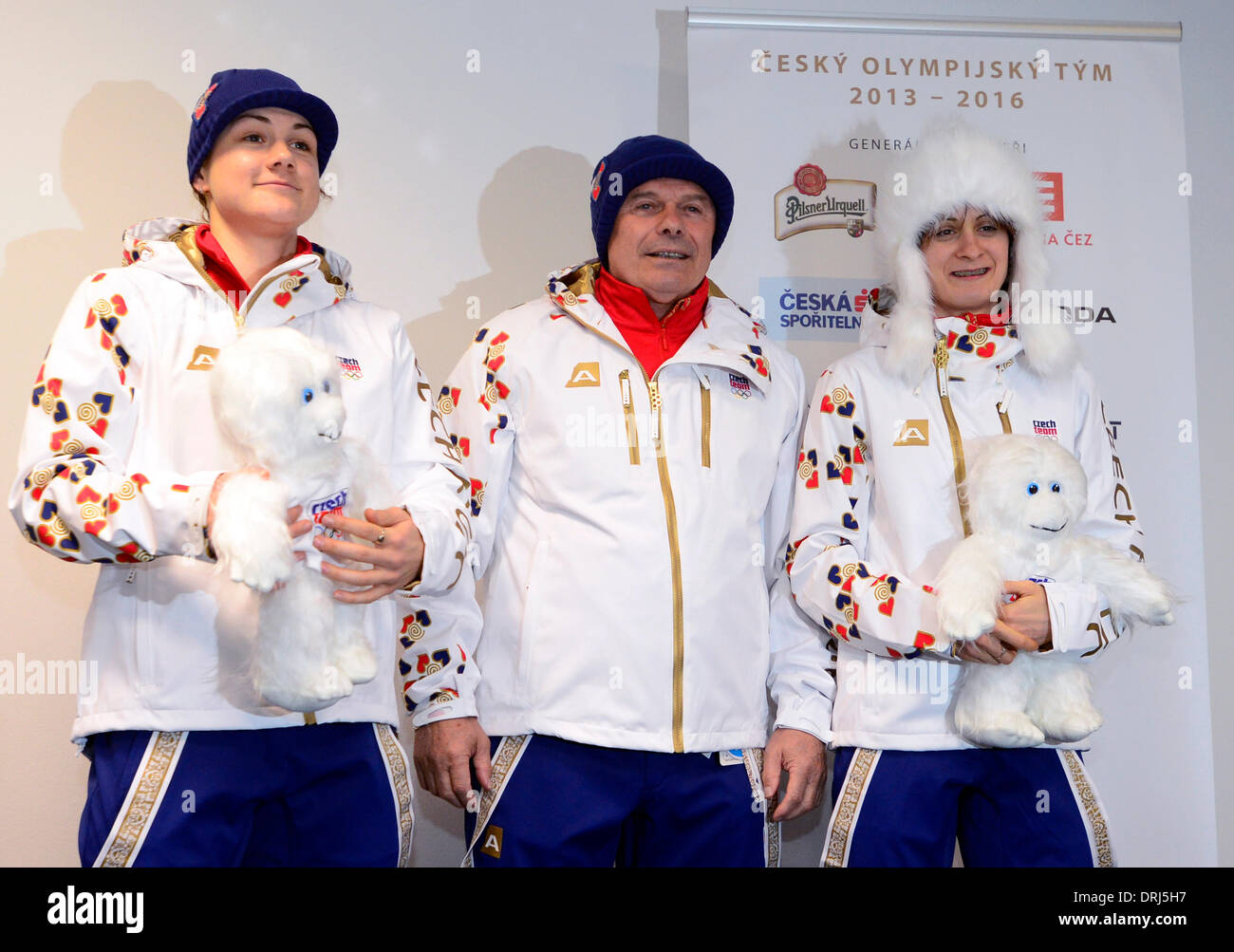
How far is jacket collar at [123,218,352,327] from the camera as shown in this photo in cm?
185

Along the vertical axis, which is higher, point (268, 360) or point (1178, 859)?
point (268, 360)

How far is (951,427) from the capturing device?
2.21 meters

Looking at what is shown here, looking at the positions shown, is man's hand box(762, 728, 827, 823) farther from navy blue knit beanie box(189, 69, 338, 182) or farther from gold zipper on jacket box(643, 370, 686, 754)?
navy blue knit beanie box(189, 69, 338, 182)

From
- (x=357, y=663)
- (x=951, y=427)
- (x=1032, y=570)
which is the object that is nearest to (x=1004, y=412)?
(x=951, y=427)

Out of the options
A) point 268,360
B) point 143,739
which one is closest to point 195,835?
point 143,739

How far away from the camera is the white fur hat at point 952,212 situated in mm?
2246

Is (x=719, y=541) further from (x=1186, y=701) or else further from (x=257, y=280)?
(x=1186, y=701)

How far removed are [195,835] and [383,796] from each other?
11.3 inches

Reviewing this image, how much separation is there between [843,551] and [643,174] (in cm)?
81

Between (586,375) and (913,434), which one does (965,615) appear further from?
(586,375)

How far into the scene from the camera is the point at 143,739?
171 centimetres

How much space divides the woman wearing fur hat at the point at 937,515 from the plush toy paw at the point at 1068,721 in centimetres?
5

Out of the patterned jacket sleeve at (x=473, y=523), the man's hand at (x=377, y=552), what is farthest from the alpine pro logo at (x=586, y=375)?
the man's hand at (x=377, y=552)
